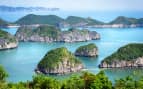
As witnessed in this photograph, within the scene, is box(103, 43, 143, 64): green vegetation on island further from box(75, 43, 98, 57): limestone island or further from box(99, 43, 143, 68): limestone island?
box(75, 43, 98, 57): limestone island

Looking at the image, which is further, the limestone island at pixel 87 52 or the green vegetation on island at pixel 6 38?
the green vegetation on island at pixel 6 38

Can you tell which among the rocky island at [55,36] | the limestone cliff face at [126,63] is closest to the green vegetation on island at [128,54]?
the limestone cliff face at [126,63]

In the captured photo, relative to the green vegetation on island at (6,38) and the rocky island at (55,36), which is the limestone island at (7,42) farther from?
the rocky island at (55,36)

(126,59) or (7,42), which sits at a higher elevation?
(7,42)

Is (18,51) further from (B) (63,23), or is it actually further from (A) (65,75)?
(B) (63,23)

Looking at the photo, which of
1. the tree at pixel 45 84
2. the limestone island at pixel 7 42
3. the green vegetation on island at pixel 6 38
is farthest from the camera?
the green vegetation on island at pixel 6 38

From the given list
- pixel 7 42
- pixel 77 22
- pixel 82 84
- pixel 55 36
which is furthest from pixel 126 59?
pixel 77 22

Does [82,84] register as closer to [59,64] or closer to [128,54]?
[59,64]

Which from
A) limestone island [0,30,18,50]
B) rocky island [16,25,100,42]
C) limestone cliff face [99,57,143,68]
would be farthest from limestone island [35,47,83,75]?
rocky island [16,25,100,42]
